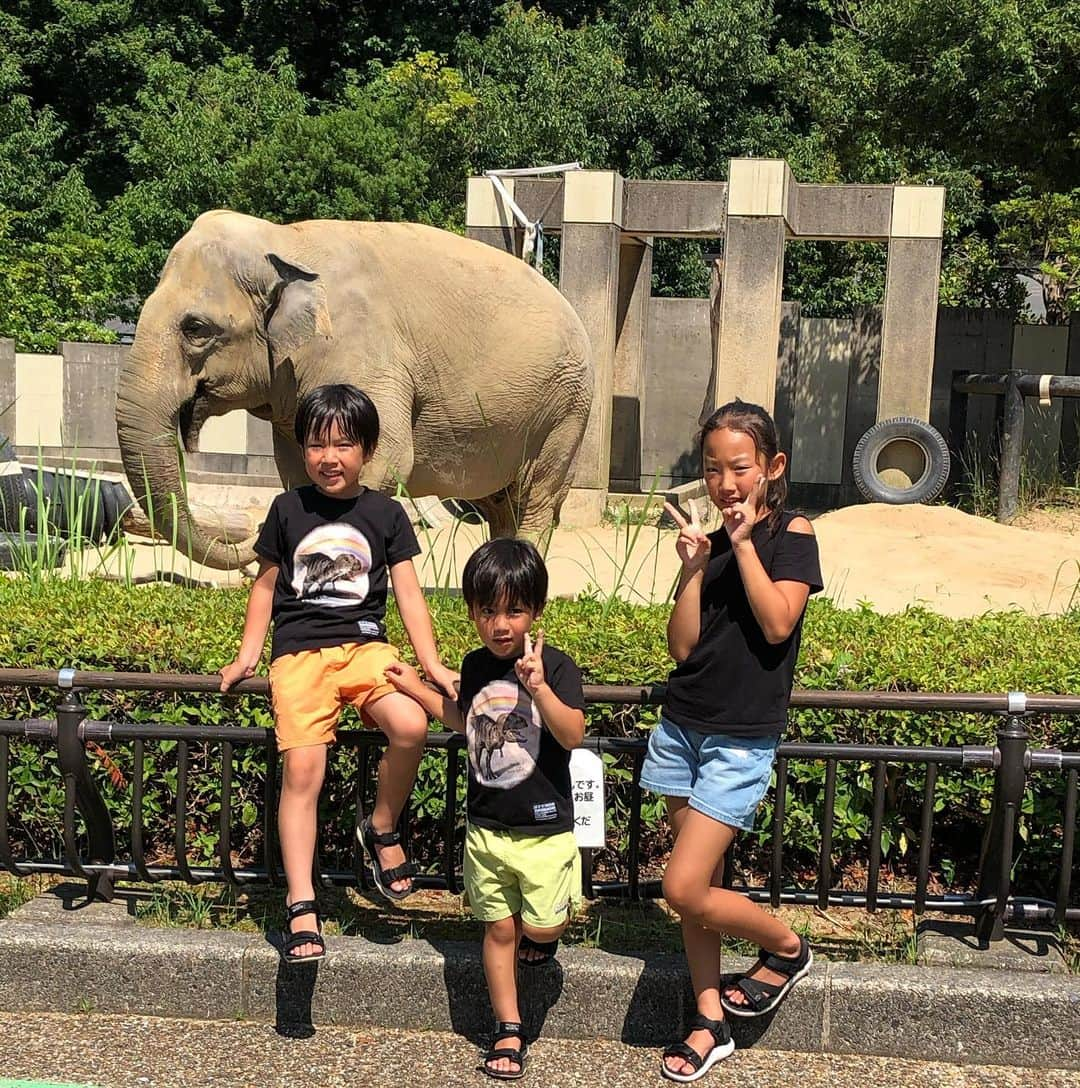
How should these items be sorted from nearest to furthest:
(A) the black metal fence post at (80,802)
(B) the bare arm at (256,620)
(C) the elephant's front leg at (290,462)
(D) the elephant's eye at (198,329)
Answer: (B) the bare arm at (256,620) → (A) the black metal fence post at (80,802) → (D) the elephant's eye at (198,329) → (C) the elephant's front leg at (290,462)

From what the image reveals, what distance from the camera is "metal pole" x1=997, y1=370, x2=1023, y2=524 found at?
13.9 meters

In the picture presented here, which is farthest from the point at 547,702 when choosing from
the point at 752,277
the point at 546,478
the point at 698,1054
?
the point at 752,277

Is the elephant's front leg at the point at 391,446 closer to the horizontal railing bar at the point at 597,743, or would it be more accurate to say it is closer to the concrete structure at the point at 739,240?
the horizontal railing bar at the point at 597,743

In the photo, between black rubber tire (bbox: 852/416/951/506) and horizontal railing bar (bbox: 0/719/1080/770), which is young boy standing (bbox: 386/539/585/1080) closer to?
horizontal railing bar (bbox: 0/719/1080/770)

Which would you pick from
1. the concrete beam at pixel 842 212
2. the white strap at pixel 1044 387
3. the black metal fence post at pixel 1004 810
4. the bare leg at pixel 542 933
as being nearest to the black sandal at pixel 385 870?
the bare leg at pixel 542 933

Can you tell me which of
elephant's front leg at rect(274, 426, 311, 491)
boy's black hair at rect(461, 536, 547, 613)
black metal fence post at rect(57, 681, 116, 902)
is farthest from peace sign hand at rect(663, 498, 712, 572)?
elephant's front leg at rect(274, 426, 311, 491)

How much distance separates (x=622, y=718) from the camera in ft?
14.0

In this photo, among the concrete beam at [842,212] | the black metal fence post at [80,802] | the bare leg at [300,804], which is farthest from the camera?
the concrete beam at [842,212]

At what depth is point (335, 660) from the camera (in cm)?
364

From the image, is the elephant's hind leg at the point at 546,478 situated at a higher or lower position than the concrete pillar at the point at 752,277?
lower

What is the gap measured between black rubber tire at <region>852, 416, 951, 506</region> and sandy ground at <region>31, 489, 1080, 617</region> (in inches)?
37.5

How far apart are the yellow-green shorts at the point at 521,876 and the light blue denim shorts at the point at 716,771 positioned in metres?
0.31

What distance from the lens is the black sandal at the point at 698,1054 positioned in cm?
335

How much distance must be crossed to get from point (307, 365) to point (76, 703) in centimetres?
269
